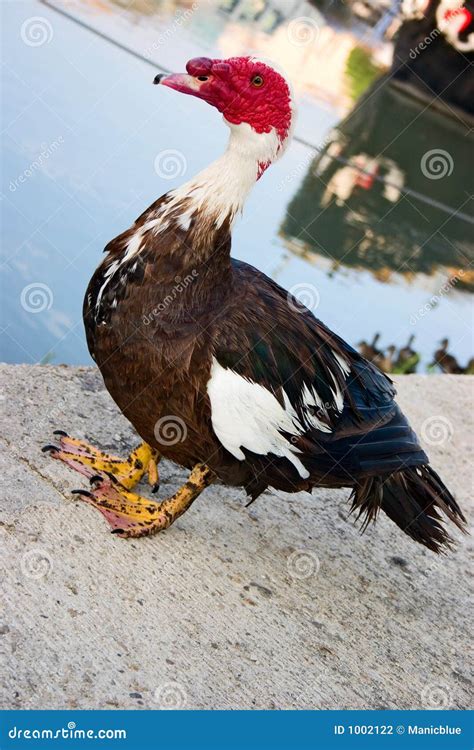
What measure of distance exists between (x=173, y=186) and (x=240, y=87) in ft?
12.3

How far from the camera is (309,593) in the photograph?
3.29 m

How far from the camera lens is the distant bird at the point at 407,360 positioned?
6442 mm

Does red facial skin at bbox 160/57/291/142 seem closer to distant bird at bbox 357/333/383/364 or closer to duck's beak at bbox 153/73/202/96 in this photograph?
duck's beak at bbox 153/73/202/96

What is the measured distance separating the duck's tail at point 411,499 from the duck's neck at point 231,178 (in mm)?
1073

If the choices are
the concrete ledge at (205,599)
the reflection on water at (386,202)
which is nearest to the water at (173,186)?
the reflection on water at (386,202)

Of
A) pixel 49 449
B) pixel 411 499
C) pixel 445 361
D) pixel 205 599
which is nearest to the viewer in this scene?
pixel 205 599

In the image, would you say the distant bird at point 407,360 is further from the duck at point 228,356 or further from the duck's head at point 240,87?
the duck's head at point 240,87

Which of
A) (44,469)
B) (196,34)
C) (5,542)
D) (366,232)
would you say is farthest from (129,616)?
(196,34)

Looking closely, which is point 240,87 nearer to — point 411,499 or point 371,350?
point 411,499

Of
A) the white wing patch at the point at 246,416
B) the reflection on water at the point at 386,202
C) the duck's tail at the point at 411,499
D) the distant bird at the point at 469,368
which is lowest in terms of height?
the white wing patch at the point at 246,416

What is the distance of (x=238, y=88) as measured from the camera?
2.81 metres

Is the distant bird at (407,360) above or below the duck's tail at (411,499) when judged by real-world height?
above

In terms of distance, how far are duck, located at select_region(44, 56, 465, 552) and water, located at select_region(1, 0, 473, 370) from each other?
2.27 metres

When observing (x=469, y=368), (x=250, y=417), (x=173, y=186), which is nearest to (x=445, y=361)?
(x=469, y=368)
